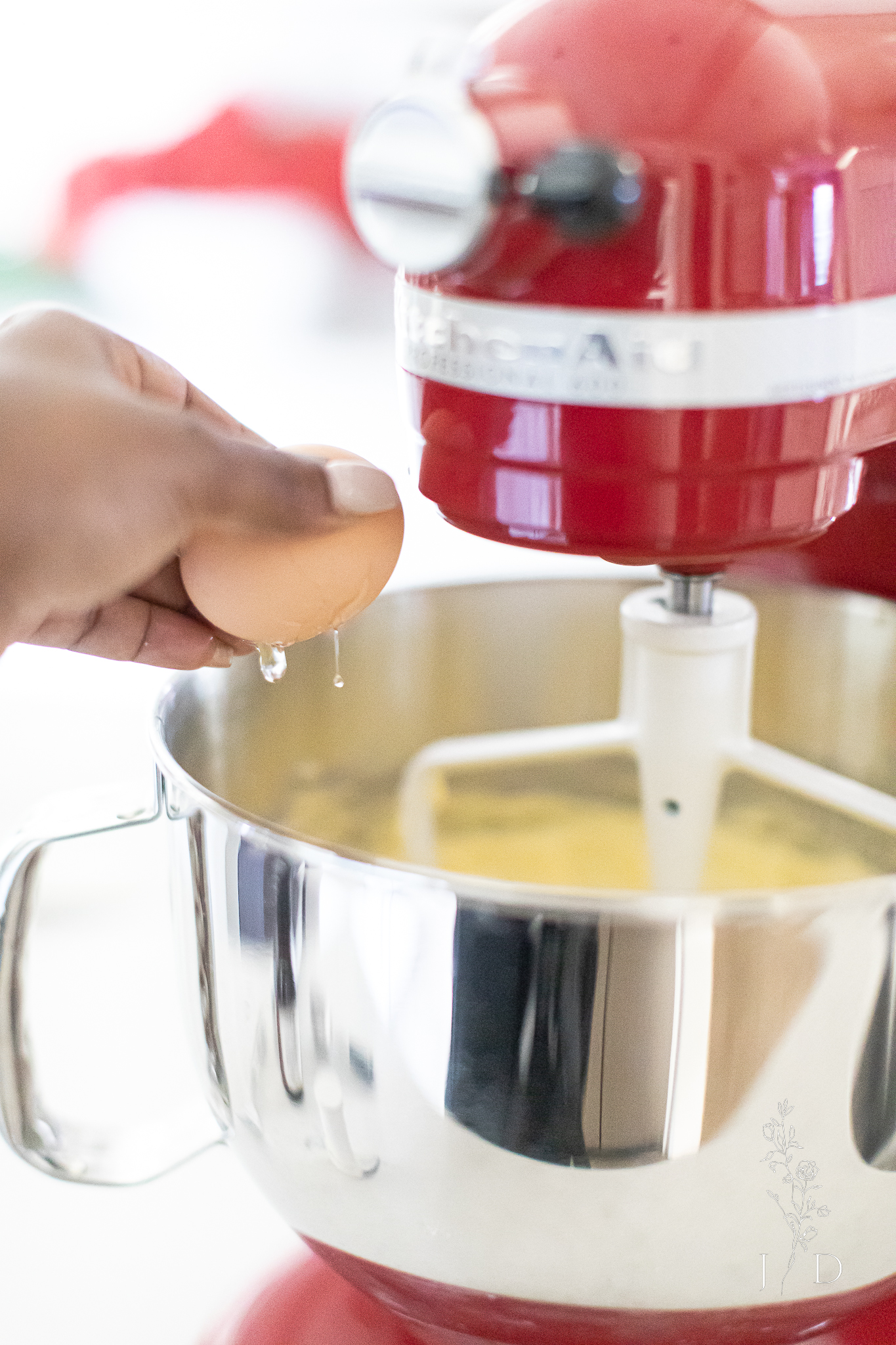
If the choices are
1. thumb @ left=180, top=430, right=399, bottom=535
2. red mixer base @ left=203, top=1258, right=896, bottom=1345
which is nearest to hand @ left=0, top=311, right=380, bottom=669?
thumb @ left=180, top=430, right=399, bottom=535

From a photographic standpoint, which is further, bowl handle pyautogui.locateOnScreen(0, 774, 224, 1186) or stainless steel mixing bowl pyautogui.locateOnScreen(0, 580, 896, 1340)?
bowl handle pyautogui.locateOnScreen(0, 774, 224, 1186)

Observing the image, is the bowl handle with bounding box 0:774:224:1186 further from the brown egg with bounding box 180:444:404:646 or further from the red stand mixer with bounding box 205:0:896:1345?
the red stand mixer with bounding box 205:0:896:1345

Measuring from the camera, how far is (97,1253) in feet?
1.67

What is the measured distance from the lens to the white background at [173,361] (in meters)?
0.51

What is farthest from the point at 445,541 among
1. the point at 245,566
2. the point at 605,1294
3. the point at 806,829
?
the point at 605,1294

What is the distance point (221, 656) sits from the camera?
1.75ft

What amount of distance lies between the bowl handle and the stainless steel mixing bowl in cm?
1

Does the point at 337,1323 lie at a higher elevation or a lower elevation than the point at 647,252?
lower

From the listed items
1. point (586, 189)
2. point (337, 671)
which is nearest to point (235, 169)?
point (337, 671)

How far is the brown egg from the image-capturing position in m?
0.44

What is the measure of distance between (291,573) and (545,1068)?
171 mm

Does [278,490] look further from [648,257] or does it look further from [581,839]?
[581,839]

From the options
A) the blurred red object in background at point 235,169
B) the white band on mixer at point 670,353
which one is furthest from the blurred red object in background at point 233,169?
the white band on mixer at point 670,353

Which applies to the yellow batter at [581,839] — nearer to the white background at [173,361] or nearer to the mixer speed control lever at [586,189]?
the white background at [173,361]
